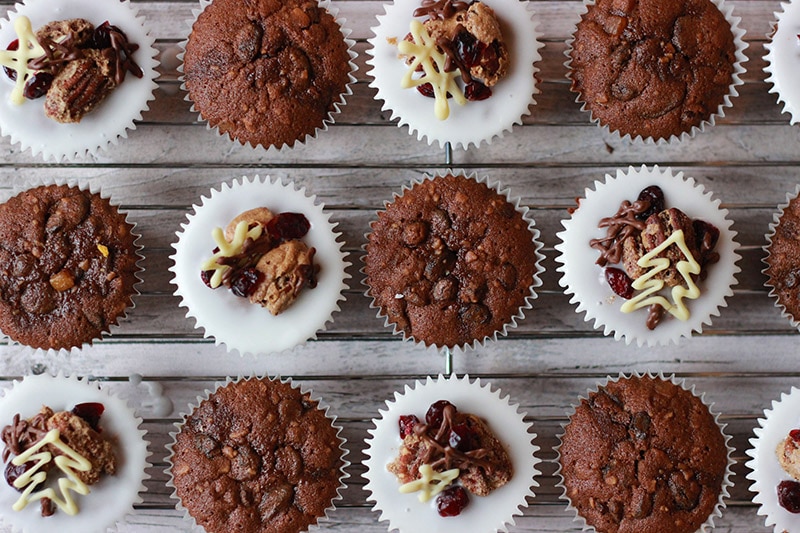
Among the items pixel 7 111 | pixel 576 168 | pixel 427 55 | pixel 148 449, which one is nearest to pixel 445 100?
pixel 427 55

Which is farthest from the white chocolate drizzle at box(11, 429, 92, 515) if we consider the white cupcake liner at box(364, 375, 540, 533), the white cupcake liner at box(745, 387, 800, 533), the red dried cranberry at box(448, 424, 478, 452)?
the white cupcake liner at box(745, 387, 800, 533)

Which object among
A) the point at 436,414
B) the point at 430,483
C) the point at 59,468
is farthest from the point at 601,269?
the point at 59,468

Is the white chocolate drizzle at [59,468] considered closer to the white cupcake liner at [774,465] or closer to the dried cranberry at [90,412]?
the dried cranberry at [90,412]

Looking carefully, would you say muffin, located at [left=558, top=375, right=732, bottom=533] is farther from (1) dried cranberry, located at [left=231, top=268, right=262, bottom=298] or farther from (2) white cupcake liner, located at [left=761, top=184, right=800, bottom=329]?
(1) dried cranberry, located at [left=231, top=268, right=262, bottom=298]

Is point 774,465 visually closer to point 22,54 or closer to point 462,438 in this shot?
point 462,438

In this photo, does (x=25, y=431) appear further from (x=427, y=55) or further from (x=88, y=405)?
(x=427, y=55)

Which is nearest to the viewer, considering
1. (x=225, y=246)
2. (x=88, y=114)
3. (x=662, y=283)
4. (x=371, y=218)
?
(x=225, y=246)
